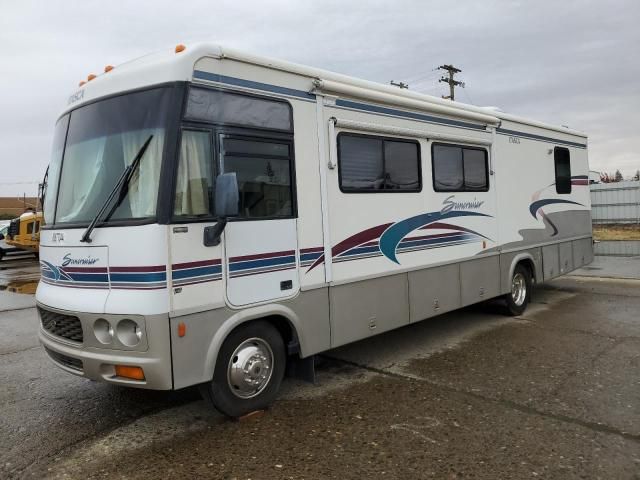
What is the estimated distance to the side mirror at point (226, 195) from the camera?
396cm

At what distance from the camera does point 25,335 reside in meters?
8.21

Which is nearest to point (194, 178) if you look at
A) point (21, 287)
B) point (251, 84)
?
point (251, 84)

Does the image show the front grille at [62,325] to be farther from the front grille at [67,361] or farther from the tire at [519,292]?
the tire at [519,292]

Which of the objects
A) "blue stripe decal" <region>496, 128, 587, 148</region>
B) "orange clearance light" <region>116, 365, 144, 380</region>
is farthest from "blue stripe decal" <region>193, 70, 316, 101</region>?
"blue stripe decal" <region>496, 128, 587, 148</region>

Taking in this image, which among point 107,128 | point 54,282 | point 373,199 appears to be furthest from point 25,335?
point 373,199

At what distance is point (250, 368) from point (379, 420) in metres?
1.15

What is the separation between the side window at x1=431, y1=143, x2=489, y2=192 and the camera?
6609 mm

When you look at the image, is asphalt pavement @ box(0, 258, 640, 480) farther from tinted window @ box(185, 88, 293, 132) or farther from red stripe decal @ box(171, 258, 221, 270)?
tinted window @ box(185, 88, 293, 132)

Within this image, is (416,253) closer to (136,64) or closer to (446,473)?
(446,473)

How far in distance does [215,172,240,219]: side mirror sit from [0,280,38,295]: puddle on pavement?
432 inches

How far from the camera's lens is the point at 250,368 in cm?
448

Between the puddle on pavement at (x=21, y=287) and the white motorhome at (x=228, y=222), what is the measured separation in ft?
32.5

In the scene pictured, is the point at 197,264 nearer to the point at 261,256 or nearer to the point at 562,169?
the point at 261,256

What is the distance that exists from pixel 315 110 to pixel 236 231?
1.51m
